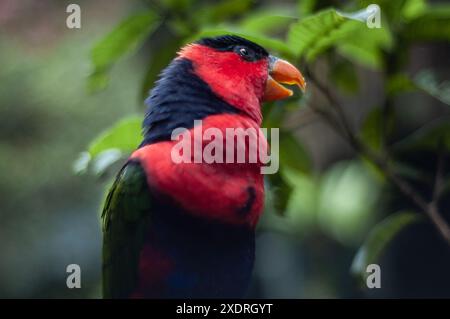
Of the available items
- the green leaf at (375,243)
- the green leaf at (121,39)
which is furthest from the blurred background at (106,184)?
the green leaf at (121,39)

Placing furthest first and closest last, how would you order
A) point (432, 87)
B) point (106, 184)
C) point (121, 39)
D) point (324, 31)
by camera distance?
point (106, 184) < point (432, 87) < point (121, 39) < point (324, 31)

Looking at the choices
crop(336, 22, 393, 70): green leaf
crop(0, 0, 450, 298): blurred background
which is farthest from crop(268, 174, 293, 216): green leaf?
crop(0, 0, 450, 298): blurred background

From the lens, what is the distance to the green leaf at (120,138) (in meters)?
0.82

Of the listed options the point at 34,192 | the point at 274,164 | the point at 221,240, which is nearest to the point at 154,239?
the point at 221,240

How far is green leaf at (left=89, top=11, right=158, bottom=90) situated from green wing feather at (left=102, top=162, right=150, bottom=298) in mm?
289

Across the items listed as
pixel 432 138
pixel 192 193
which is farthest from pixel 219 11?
pixel 192 193

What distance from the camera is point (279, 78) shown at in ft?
2.41

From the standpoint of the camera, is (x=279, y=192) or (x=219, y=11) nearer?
(x=279, y=192)

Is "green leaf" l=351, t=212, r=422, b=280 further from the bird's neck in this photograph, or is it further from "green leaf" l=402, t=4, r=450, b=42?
the bird's neck

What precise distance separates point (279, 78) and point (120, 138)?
0.73ft

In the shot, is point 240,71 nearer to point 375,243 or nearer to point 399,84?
point 399,84

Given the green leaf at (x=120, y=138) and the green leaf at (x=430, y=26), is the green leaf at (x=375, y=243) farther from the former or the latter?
the green leaf at (x=120, y=138)

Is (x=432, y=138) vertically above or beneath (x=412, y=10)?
beneath

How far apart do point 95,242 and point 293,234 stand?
0.55 metres
